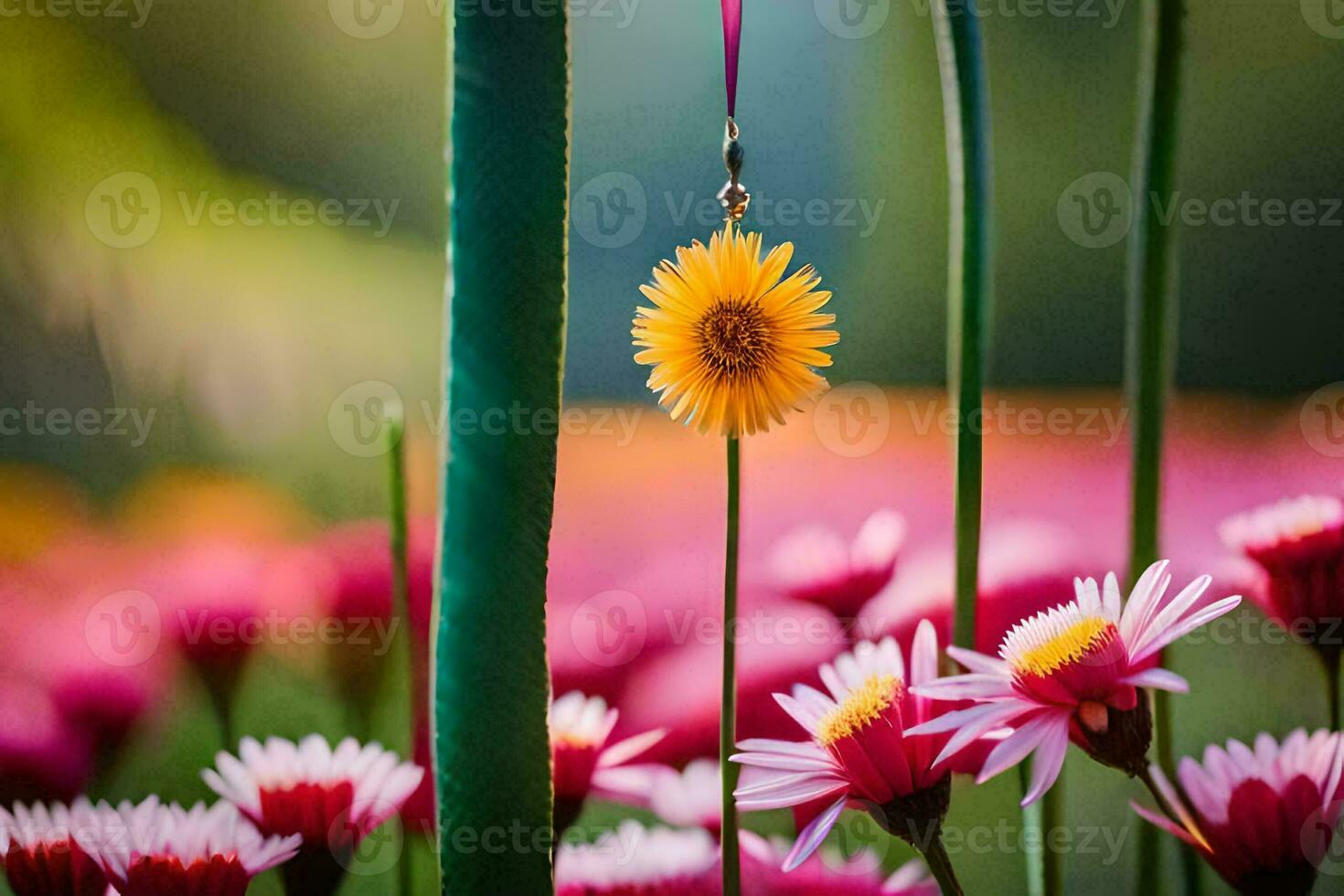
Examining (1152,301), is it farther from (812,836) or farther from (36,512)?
(36,512)

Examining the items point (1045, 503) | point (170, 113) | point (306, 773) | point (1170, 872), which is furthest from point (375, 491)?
point (1170, 872)

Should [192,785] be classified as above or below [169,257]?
below

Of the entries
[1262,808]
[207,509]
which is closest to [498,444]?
[207,509]

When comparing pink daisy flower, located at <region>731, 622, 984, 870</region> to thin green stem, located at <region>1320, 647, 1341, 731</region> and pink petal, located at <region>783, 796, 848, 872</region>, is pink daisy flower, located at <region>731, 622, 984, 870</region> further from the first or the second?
thin green stem, located at <region>1320, 647, 1341, 731</region>

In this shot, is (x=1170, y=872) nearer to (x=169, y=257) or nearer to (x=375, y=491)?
(x=375, y=491)

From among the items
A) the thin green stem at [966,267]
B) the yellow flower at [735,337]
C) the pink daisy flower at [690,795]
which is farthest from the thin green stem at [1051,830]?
the yellow flower at [735,337]

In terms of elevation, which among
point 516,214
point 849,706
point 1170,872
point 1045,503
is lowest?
point 1170,872

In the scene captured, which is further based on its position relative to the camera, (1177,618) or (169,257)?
(169,257)
